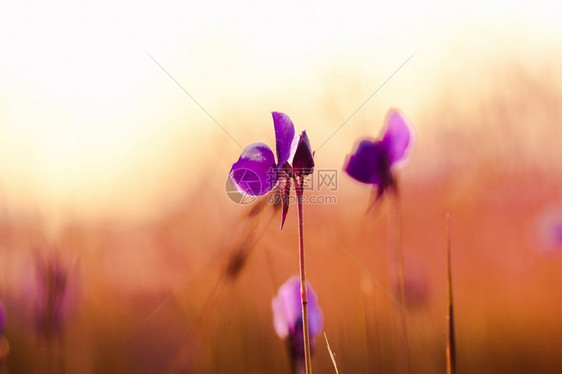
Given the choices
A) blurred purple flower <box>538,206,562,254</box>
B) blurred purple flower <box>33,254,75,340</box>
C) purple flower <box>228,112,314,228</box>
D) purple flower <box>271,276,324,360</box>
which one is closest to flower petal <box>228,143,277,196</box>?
purple flower <box>228,112,314,228</box>

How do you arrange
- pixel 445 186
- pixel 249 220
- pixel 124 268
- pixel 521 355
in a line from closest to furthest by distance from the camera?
pixel 249 220 < pixel 521 355 < pixel 124 268 < pixel 445 186

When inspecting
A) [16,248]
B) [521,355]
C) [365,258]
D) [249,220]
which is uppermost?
[249,220]

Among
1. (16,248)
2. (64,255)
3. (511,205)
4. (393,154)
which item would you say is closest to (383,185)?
(393,154)

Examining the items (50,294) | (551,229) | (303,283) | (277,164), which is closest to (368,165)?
(277,164)

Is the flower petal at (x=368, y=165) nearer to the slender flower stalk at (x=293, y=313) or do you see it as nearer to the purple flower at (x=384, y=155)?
the purple flower at (x=384, y=155)

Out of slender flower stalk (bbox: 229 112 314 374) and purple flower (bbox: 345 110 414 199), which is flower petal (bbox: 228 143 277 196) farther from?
purple flower (bbox: 345 110 414 199)

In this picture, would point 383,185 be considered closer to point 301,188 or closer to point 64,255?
point 301,188

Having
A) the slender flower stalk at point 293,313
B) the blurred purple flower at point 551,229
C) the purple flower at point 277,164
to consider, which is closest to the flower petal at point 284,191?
the purple flower at point 277,164
